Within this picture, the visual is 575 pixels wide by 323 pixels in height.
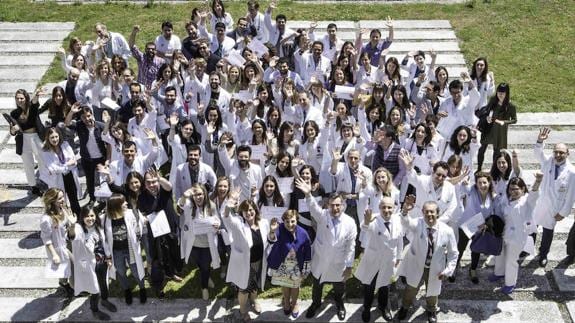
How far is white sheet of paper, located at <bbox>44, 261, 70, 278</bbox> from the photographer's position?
370 inches

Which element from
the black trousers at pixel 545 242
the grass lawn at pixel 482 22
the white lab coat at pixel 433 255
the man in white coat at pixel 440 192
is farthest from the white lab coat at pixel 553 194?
the grass lawn at pixel 482 22

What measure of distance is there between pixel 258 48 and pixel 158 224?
5706mm

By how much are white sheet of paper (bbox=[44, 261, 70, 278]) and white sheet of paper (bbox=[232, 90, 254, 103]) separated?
436 centimetres

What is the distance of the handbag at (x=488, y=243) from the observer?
9750 millimetres

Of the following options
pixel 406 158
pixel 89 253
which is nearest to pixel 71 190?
pixel 89 253

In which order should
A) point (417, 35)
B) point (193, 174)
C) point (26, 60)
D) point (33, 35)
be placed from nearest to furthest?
point (193, 174), point (26, 60), point (417, 35), point (33, 35)

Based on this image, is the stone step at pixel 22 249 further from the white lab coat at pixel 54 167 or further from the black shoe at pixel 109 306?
the black shoe at pixel 109 306

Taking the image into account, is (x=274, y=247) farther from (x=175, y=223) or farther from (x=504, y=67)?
(x=504, y=67)

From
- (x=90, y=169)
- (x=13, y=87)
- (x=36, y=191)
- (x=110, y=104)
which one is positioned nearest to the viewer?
(x=90, y=169)

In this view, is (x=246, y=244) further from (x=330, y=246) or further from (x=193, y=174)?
(x=193, y=174)

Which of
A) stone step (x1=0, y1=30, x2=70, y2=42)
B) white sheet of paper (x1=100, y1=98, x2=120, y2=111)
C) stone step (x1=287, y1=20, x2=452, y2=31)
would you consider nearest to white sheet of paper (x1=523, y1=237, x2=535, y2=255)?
white sheet of paper (x1=100, y1=98, x2=120, y2=111)

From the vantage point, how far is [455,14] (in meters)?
20.0

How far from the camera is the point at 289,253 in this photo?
29.5 ft

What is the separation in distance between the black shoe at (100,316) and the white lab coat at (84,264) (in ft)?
1.41
